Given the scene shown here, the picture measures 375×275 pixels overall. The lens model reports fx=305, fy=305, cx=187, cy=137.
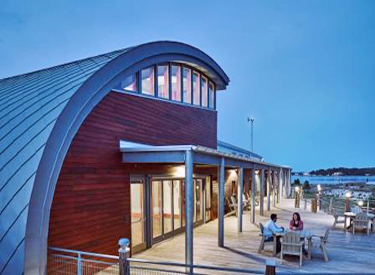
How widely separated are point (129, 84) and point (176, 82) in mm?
3022

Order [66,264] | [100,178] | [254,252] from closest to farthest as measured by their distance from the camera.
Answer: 1. [66,264]
2. [100,178]
3. [254,252]

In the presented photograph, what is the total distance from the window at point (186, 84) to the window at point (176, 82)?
39cm

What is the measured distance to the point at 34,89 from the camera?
8.20m

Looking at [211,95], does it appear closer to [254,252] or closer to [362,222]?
[254,252]

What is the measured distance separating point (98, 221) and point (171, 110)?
16.9 feet

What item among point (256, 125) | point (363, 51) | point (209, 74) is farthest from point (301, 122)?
point (209, 74)

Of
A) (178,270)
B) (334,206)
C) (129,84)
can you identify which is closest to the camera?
(178,270)

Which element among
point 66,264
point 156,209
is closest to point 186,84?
point 156,209

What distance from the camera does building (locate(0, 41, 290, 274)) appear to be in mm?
6023

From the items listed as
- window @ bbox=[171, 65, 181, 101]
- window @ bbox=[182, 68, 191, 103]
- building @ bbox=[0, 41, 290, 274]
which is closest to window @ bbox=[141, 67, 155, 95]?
building @ bbox=[0, 41, 290, 274]

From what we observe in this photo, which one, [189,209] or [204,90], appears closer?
[189,209]

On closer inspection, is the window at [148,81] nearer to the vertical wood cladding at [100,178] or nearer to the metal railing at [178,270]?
the vertical wood cladding at [100,178]

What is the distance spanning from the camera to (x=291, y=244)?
8133mm

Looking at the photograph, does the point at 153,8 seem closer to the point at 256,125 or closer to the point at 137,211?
the point at 256,125
